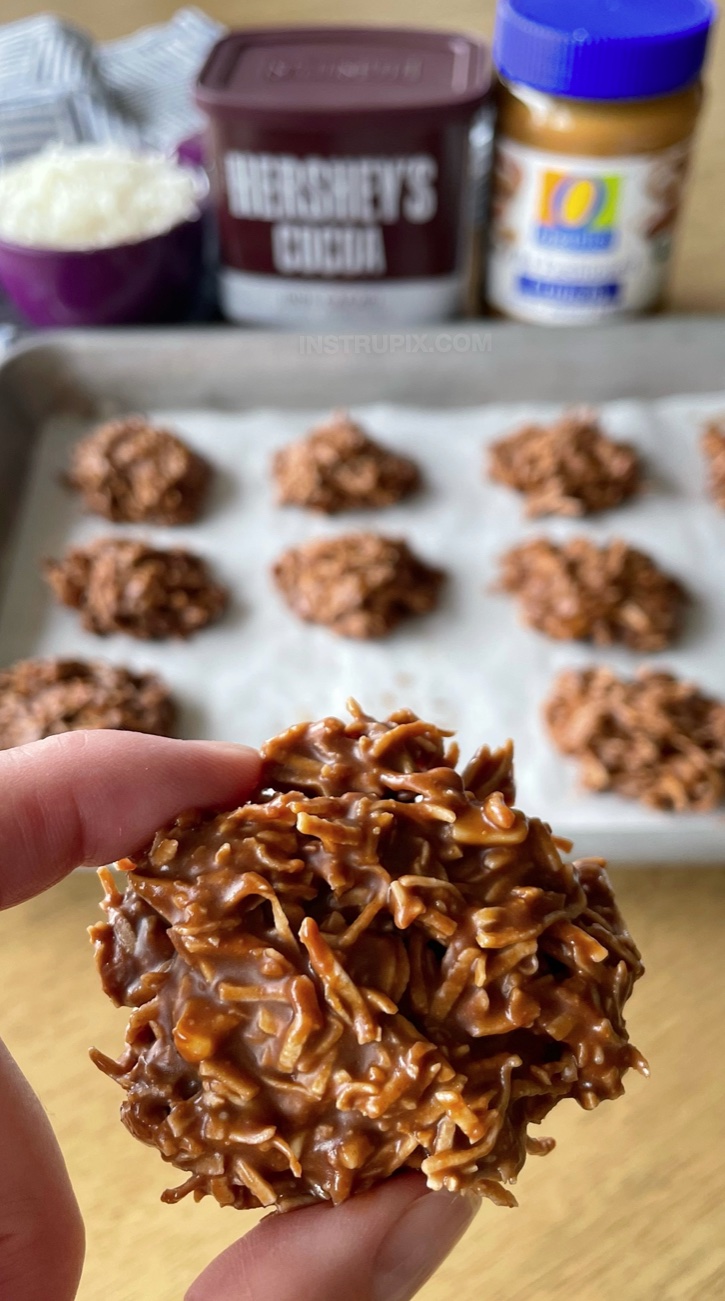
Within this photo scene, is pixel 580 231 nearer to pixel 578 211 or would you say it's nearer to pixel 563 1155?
pixel 578 211

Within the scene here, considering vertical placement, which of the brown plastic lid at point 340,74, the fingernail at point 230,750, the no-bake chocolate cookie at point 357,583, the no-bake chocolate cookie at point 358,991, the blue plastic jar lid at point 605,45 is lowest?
the no-bake chocolate cookie at point 357,583

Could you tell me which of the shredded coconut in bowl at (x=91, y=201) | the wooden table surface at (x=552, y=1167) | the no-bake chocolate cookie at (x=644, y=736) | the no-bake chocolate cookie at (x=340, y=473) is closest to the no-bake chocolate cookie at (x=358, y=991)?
the wooden table surface at (x=552, y=1167)

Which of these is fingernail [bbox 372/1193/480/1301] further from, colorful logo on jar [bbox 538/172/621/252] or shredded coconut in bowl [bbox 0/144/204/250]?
shredded coconut in bowl [bbox 0/144/204/250]

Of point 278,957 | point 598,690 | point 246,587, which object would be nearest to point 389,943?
point 278,957

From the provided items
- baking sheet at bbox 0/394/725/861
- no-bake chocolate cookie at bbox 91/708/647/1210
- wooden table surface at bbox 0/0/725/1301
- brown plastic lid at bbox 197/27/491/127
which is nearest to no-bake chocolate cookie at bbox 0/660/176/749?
baking sheet at bbox 0/394/725/861

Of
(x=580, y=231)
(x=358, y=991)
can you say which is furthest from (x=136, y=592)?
(x=358, y=991)

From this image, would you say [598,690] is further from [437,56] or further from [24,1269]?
[437,56]

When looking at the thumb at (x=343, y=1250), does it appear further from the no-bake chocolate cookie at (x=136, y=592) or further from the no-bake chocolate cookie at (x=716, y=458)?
the no-bake chocolate cookie at (x=716, y=458)
